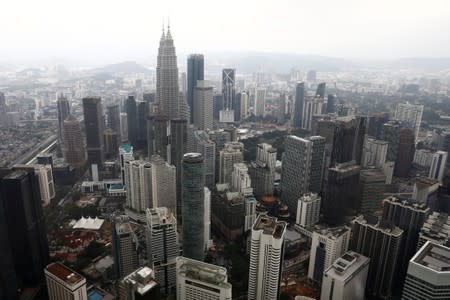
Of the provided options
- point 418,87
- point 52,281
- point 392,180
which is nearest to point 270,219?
point 52,281

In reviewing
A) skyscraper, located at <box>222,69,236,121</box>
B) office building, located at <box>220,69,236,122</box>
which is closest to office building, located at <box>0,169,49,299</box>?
office building, located at <box>220,69,236,122</box>

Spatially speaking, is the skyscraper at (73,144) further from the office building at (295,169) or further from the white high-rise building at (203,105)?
the office building at (295,169)

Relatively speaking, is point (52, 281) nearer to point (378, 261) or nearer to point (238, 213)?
point (238, 213)

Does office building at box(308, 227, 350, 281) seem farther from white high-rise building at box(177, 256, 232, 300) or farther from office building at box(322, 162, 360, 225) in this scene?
white high-rise building at box(177, 256, 232, 300)

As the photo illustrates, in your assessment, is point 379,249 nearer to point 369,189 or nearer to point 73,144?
point 369,189

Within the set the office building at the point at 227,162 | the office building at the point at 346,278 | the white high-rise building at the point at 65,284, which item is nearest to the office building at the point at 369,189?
the office building at the point at 346,278

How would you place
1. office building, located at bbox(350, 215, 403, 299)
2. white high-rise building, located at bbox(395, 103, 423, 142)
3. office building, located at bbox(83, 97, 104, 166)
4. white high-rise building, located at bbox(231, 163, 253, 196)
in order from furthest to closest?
white high-rise building, located at bbox(395, 103, 423, 142) → office building, located at bbox(83, 97, 104, 166) → white high-rise building, located at bbox(231, 163, 253, 196) → office building, located at bbox(350, 215, 403, 299)
